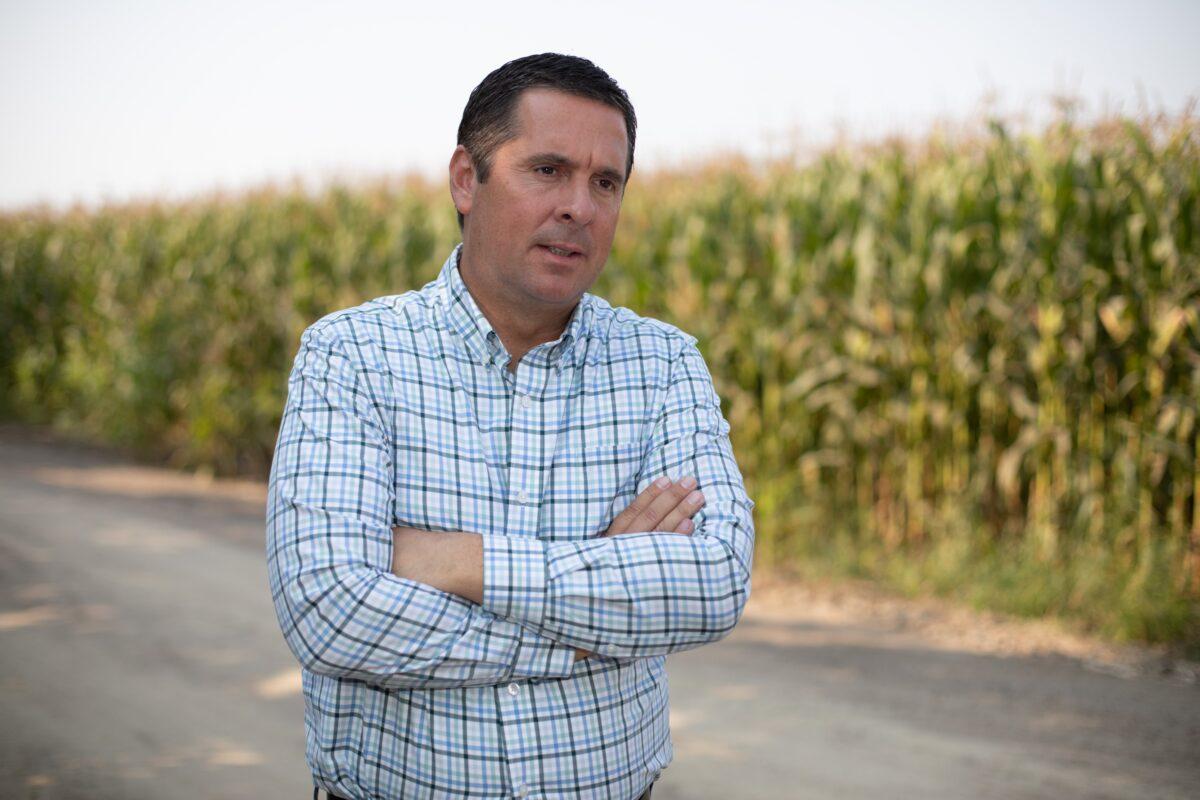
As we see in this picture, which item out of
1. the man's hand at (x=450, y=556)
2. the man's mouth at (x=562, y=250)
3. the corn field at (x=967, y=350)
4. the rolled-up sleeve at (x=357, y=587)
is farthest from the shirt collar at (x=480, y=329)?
the corn field at (x=967, y=350)

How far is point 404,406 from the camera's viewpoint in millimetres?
1900

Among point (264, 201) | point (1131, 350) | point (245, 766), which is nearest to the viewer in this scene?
point (245, 766)

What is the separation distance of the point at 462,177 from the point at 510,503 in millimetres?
681

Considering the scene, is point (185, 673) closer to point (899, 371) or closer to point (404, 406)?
point (404, 406)

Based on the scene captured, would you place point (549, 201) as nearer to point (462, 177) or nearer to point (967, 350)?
point (462, 177)

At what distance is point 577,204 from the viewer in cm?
196

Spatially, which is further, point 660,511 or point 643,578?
point 660,511

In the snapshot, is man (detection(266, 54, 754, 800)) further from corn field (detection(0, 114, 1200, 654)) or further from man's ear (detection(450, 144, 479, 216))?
corn field (detection(0, 114, 1200, 654))

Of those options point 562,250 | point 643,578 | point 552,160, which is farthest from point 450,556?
point 552,160

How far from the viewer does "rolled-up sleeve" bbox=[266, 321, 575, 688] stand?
5.72 ft

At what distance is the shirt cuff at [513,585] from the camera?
1771 mm

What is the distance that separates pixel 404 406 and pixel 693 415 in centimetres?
57

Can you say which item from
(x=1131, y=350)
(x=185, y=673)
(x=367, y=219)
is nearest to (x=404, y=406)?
(x=185, y=673)

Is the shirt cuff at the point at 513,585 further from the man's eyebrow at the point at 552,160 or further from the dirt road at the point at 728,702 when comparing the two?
the dirt road at the point at 728,702
